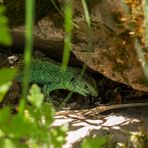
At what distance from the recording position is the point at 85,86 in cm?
334

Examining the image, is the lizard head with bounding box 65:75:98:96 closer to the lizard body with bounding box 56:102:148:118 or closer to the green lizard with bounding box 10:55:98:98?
the green lizard with bounding box 10:55:98:98

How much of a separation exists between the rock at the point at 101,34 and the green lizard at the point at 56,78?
1.30 ft

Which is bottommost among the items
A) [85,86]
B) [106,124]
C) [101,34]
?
[106,124]

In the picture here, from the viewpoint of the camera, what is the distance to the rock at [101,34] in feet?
7.82

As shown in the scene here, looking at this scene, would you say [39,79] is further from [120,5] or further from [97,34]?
[120,5]

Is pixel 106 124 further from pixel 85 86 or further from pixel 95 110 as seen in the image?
pixel 85 86

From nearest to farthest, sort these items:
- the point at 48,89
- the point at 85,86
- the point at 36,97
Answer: the point at 36,97, the point at 85,86, the point at 48,89

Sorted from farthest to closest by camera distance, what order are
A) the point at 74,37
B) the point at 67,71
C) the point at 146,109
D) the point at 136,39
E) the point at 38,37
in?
the point at 67,71 < the point at 38,37 < the point at 146,109 < the point at 74,37 < the point at 136,39

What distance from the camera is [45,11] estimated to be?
295 centimetres

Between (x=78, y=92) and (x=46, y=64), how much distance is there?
15.9 inches

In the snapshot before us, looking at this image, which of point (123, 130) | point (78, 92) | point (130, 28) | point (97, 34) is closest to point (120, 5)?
point (130, 28)

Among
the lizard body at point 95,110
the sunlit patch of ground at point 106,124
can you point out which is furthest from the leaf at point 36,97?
the lizard body at point 95,110

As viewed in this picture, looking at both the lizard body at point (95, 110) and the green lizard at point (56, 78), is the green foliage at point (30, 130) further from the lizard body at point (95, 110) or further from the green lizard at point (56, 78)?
the green lizard at point (56, 78)

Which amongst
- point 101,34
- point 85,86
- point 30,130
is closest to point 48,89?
point 85,86
